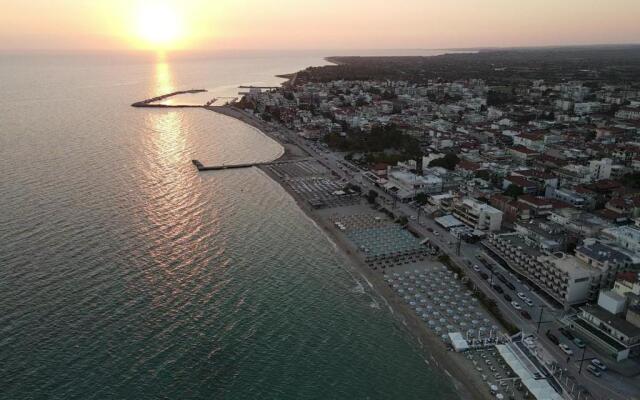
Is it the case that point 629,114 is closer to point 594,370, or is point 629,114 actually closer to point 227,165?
point 227,165

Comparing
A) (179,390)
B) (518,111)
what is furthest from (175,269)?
(518,111)

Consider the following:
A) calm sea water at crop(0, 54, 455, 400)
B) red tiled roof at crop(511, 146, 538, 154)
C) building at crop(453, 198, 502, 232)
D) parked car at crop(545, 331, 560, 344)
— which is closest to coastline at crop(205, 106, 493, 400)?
calm sea water at crop(0, 54, 455, 400)

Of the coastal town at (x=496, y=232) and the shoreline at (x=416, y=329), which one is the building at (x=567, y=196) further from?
the shoreline at (x=416, y=329)

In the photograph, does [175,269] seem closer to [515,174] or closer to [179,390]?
[179,390]

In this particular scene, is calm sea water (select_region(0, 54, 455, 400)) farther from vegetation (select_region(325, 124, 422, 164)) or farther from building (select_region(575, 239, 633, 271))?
vegetation (select_region(325, 124, 422, 164))

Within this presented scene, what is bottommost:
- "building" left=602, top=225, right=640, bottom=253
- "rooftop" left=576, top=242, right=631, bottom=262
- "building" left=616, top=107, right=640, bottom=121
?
"building" left=602, top=225, right=640, bottom=253

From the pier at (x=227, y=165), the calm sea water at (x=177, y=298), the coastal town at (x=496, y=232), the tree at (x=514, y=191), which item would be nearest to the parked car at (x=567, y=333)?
the coastal town at (x=496, y=232)
